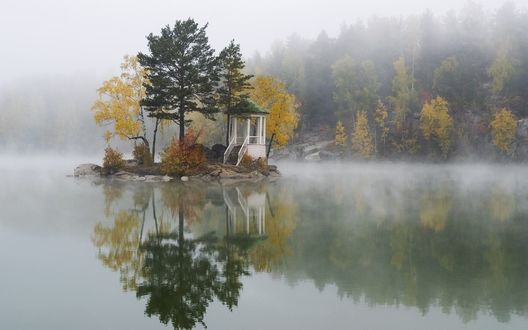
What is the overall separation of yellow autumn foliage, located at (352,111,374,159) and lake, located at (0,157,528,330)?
2016 inches

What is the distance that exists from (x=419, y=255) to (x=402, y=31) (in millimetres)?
88743

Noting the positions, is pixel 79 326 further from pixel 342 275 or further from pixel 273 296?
pixel 342 275

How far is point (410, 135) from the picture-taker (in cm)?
7212

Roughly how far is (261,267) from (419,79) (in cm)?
7785

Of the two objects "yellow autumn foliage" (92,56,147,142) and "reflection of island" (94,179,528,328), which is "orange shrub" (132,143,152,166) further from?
"reflection of island" (94,179,528,328)

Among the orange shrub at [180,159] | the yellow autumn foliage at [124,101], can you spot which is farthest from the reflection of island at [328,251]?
the yellow autumn foliage at [124,101]

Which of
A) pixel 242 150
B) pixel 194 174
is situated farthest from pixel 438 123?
pixel 194 174

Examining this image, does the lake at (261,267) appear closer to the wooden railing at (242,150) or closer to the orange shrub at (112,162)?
the orange shrub at (112,162)

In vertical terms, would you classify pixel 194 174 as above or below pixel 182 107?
below

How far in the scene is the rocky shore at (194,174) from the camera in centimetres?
3637

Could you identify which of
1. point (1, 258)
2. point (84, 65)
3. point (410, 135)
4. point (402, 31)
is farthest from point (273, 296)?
point (84, 65)

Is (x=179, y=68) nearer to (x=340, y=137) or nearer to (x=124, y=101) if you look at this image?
(x=124, y=101)

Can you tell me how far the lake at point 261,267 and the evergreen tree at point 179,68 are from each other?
2093 cm

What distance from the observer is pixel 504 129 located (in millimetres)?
60562
